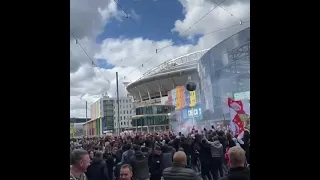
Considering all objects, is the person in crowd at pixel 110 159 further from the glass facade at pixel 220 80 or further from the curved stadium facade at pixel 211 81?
the glass facade at pixel 220 80

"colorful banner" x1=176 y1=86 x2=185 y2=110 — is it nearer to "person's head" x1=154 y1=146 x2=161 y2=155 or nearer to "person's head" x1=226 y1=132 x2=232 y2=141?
"person's head" x1=226 y1=132 x2=232 y2=141

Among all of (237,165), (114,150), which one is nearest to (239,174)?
(237,165)

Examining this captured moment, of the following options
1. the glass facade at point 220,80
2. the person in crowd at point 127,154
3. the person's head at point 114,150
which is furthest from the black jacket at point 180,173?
the glass facade at point 220,80

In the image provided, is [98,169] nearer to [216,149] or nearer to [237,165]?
[237,165]

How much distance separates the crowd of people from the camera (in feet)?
5.26

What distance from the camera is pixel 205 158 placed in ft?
10.5

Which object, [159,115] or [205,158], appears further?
[159,115]

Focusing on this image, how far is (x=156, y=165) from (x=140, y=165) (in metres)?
0.12
